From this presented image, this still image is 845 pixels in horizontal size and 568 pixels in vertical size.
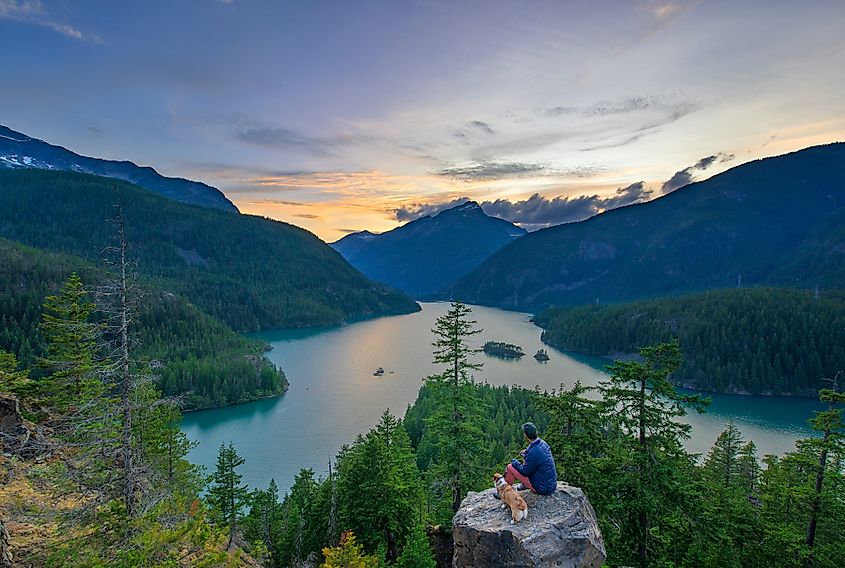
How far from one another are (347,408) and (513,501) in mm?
70752

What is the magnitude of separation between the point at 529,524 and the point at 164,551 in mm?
8470

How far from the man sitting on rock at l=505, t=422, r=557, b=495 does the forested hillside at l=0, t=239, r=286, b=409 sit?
63.7m

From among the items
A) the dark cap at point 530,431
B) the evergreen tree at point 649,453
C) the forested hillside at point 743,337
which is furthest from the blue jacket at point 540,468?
the forested hillside at point 743,337

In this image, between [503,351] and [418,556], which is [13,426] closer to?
[418,556]

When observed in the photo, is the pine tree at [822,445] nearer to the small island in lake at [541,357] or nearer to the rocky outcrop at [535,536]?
the rocky outcrop at [535,536]

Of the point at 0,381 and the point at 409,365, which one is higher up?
the point at 0,381

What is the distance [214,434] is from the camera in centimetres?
6850

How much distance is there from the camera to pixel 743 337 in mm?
114562

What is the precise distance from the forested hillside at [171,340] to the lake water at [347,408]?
477 cm

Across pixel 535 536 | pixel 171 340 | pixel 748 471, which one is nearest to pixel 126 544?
pixel 535 536

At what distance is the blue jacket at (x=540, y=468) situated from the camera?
11055mm

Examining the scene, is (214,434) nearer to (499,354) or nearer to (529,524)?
(529,524)

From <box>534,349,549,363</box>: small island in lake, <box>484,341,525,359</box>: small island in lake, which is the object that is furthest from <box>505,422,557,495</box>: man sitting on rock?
<box>534,349,549,363</box>: small island in lake

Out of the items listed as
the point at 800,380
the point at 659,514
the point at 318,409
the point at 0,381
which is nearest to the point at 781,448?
the point at 800,380
